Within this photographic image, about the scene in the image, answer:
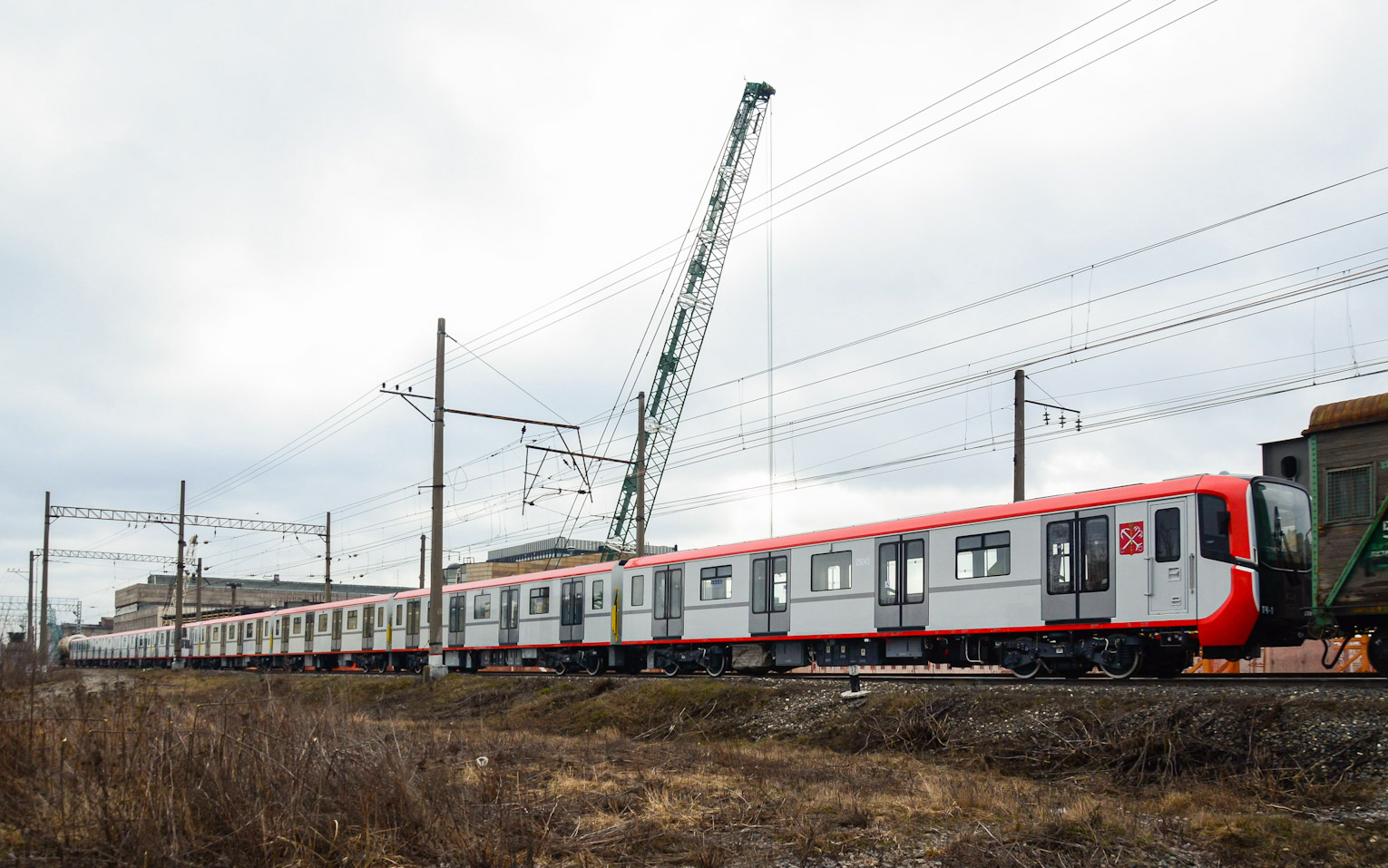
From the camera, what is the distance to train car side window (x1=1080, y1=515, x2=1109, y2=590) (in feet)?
53.5

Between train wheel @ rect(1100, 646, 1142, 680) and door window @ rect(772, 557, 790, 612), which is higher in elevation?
door window @ rect(772, 557, 790, 612)

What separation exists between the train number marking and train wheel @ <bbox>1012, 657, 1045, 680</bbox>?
2.49m

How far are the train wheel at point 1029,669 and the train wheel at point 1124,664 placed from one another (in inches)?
48.8

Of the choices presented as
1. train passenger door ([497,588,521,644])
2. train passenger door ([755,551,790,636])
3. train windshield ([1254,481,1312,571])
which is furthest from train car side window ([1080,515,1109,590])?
train passenger door ([497,588,521,644])

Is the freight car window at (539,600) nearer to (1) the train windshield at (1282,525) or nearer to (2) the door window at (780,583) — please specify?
(2) the door window at (780,583)

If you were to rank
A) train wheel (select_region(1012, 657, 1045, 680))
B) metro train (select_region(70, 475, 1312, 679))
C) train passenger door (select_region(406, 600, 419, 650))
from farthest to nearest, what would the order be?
train passenger door (select_region(406, 600, 419, 650)) → train wheel (select_region(1012, 657, 1045, 680)) → metro train (select_region(70, 475, 1312, 679))

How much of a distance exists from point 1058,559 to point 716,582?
30.0ft

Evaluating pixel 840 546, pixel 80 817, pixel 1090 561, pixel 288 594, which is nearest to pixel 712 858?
pixel 80 817

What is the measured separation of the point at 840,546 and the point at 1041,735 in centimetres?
862

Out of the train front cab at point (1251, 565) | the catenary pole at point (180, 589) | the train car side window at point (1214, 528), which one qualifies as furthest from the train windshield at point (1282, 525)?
the catenary pole at point (180, 589)

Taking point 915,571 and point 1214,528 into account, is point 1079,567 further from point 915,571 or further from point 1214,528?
point 915,571

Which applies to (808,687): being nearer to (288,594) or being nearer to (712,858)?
(712,858)

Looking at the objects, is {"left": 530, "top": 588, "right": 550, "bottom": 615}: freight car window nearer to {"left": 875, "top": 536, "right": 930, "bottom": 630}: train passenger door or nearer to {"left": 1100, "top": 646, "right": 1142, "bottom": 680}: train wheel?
{"left": 875, "top": 536, "right": 930, "bottom": 630}: train passenger door

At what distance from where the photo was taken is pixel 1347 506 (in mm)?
13289
